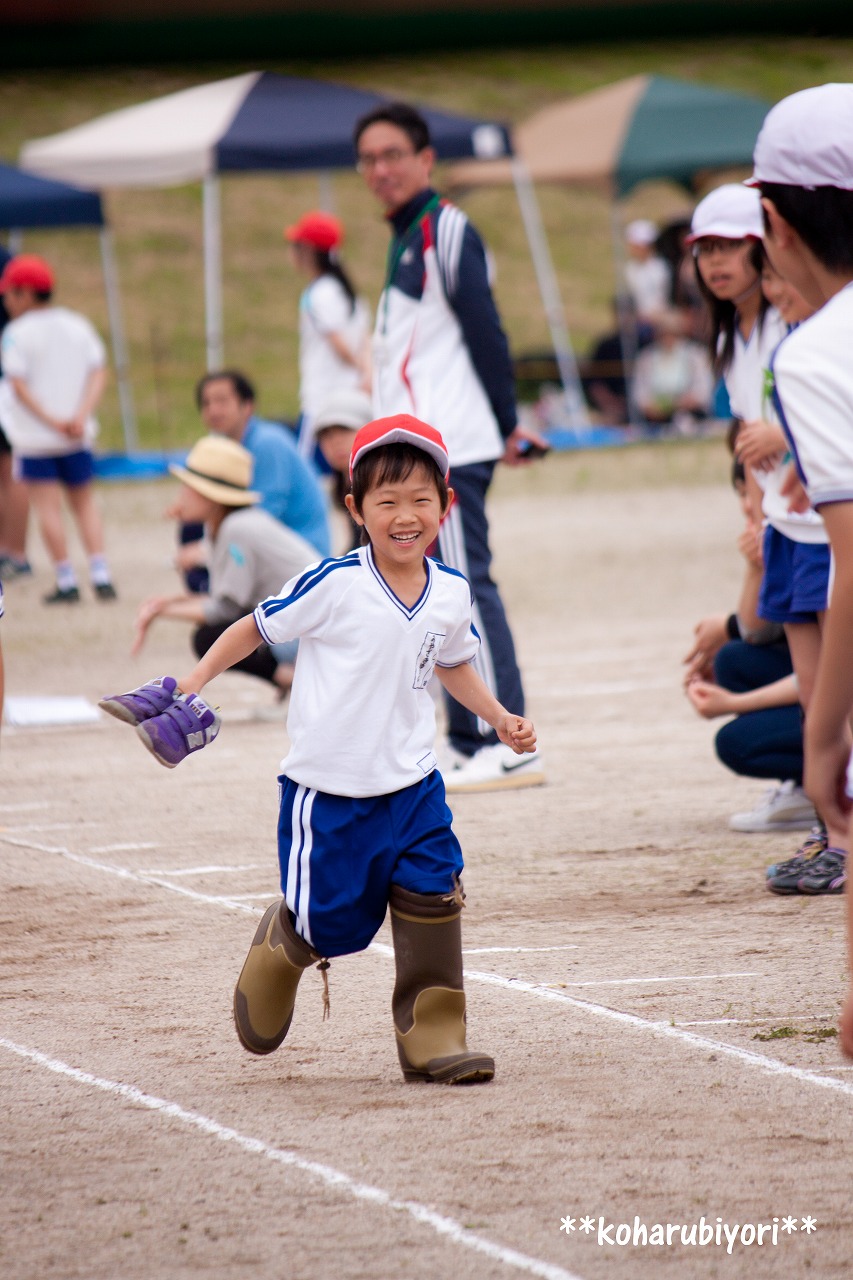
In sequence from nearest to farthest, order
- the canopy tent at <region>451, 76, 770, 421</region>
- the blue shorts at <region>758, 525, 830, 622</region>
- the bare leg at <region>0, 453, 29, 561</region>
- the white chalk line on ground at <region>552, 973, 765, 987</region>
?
the white chalk line on ground at <region>552, 973, 765, 987</region> → the blue shorts at <region>758, 525, 830, 622</region> → the bare leg at <region>0, 453, 29, 561</region> → the canopy tent at <region>451, 76, 770, 421</region>

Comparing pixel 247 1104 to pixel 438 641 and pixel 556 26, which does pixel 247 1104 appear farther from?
pixel 556 26

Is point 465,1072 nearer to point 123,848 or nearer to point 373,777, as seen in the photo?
point 373,777

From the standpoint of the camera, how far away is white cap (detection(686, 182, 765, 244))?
4.90m

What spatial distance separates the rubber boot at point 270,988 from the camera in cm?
343

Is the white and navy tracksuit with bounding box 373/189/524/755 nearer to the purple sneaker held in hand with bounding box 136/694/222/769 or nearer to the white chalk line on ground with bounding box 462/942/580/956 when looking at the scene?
the white chalk line on ground with bounding box 462/942/580/956

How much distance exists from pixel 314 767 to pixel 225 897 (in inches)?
59.2

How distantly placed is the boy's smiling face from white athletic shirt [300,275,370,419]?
27.7 feet

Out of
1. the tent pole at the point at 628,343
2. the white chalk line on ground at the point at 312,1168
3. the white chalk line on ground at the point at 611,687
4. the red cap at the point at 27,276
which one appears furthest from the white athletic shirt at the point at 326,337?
the tent pole at the point at 628,343

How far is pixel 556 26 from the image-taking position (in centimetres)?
116

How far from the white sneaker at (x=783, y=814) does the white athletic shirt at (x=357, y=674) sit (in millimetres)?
2154

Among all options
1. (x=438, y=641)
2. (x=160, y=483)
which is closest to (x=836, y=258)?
(x=438, y=641)

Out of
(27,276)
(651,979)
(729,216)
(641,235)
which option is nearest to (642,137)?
(641,235)

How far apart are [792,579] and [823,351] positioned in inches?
91.5

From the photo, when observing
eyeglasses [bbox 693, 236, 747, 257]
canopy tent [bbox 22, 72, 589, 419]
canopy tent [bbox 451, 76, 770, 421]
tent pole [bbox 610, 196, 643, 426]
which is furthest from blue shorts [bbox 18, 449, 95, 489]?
tent pole [bbox 610, 196, 643, 426]
